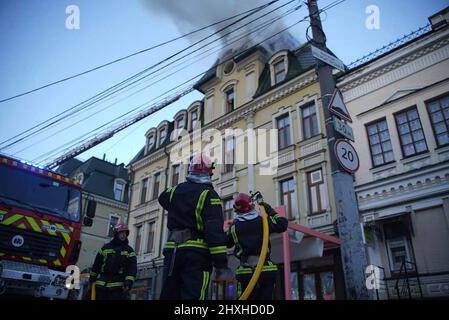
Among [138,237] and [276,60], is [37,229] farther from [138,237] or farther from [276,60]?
[138,237]

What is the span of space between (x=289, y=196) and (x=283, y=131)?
346 centimetres

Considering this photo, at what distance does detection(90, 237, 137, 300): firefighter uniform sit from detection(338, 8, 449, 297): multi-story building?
26.9ft

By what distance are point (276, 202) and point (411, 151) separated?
5.86 meters

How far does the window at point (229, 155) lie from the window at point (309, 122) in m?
4.53

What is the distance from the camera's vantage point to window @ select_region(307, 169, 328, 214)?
13.5 m

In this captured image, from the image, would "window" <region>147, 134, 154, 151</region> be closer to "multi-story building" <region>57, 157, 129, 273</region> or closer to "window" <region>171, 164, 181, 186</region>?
"window" <region>171, 164, 181, 186</region>

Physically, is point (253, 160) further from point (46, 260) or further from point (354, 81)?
point (46, 260)

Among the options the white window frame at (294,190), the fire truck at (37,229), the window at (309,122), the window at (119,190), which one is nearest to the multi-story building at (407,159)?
the window at (309,122)

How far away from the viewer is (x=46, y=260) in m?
7.66

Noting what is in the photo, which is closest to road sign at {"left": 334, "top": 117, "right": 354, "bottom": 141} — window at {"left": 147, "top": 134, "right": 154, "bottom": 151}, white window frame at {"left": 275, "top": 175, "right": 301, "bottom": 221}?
white window frame at {"left": 275, "top": 175, "right": 301, "bottom": 221}

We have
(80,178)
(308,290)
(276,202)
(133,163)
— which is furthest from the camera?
(80,178)

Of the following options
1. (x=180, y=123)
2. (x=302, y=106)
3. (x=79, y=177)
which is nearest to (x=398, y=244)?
(x=302, y=106)

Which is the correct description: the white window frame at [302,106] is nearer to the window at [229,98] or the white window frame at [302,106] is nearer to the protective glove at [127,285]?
the window at [229,98]

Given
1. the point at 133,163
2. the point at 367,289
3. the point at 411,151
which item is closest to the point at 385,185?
the point at 411,151
